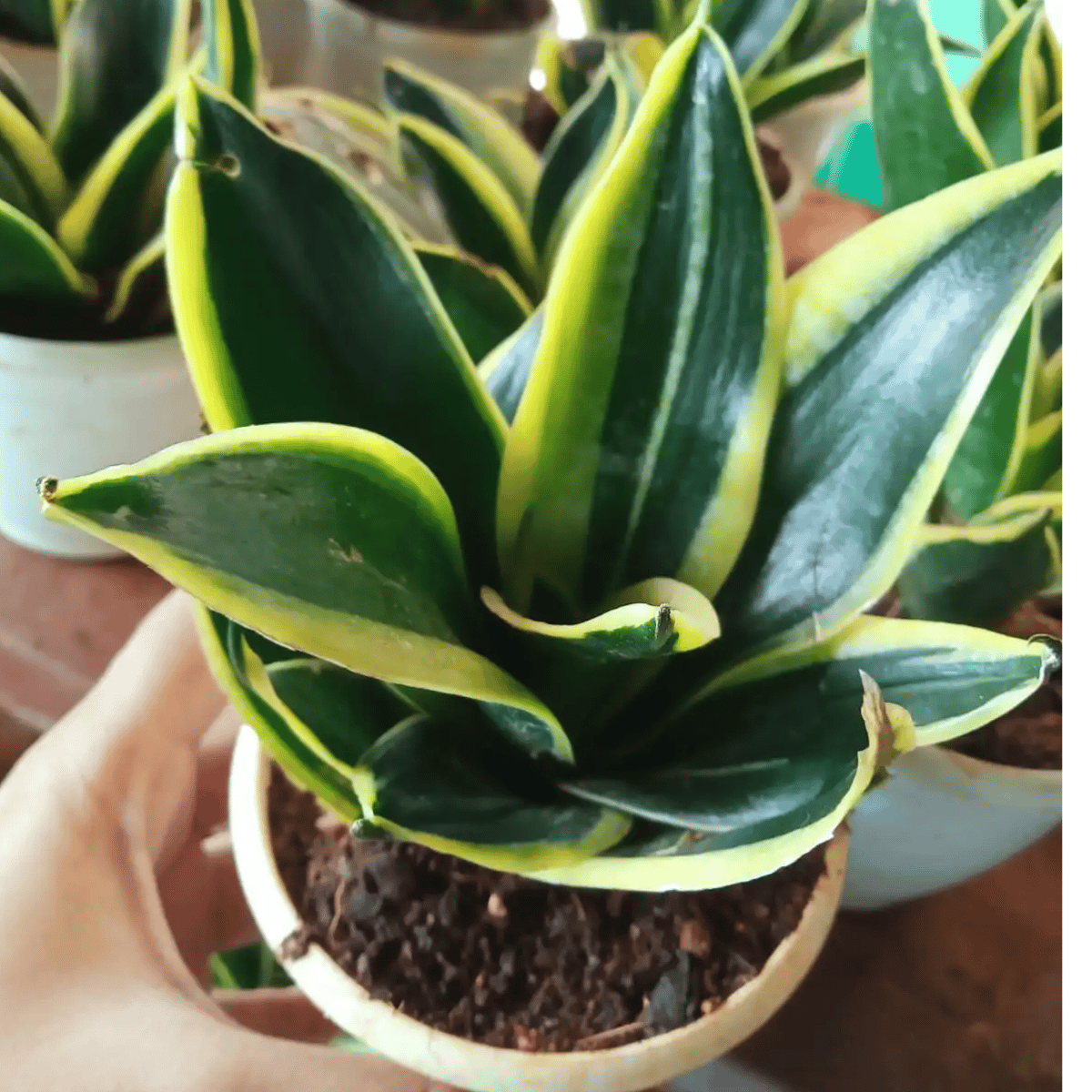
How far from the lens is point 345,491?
0.70ft

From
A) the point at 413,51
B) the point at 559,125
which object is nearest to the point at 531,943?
the point at 559,125

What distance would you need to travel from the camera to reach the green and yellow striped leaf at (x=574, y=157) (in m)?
0.48

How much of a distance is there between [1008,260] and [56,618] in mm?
562

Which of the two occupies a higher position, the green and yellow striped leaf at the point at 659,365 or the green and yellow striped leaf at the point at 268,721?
the green and yellow striped leaf at the point at 659,365

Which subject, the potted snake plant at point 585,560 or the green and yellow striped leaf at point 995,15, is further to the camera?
the green and yellow striped leaf at point 995,15

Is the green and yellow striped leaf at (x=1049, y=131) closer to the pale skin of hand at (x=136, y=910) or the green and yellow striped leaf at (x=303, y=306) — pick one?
the green and yellow striped leaf at (x=303, y=306)

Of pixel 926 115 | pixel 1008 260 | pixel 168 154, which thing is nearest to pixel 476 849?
pixel 1008 260

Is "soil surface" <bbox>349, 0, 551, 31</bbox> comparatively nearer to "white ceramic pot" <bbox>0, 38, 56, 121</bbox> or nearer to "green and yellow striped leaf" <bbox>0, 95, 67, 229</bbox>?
"white ceramic pot" <bbox>0, 38, 56, 121</bbox>

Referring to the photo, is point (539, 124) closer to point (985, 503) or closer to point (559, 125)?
point (559, 125)

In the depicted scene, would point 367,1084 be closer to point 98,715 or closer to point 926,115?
point 98,715

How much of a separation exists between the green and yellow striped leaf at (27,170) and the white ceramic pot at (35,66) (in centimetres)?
17

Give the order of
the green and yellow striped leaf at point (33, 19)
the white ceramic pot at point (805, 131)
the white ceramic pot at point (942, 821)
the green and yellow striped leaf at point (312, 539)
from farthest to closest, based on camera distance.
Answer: the white ceramic pot at point (805, 131), the green and yellow striped leaf at point (33, 19), the white ceramic pot at point (942, 821), the green and yellow striped leaf at point (312, 539)

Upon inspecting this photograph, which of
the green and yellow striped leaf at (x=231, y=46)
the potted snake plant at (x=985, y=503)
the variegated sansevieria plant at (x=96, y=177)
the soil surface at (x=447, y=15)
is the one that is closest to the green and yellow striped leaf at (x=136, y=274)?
the variegated sansevieria plant at (x=96, y=177)

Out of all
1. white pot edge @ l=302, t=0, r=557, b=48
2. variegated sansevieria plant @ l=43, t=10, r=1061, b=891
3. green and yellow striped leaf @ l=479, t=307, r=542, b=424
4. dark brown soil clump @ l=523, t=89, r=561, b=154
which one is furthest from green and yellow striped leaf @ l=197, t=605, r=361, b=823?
white pot edge @ l=302, t=0, r=557, b=48
